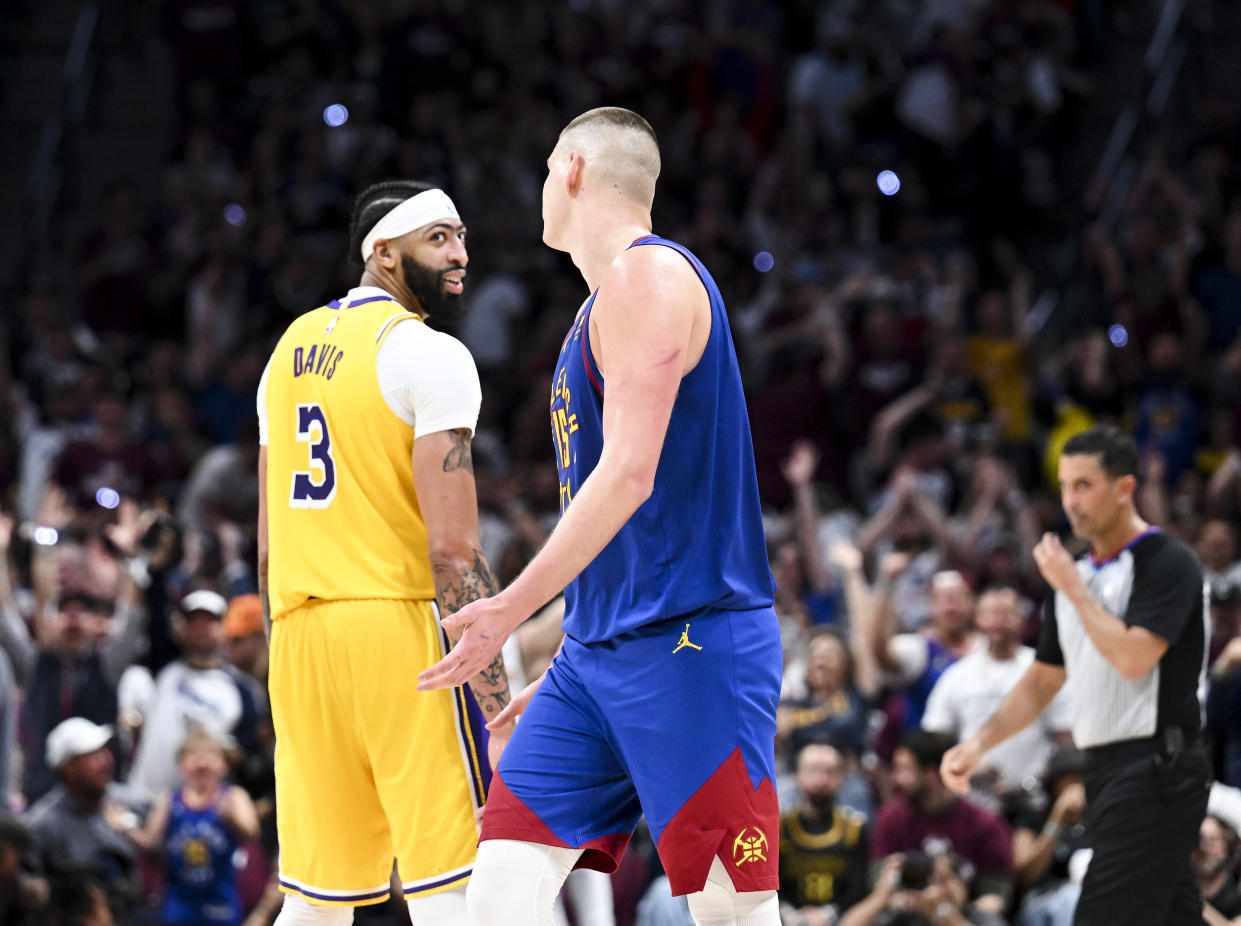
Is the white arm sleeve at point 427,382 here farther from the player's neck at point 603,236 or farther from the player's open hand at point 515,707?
the player's open hand at point 515,707

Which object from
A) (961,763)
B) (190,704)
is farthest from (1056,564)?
(190,704)

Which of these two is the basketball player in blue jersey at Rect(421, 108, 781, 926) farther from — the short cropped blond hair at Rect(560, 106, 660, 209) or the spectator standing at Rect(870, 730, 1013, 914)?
the spectator standing at Rect(870, 730, 1013, 914)

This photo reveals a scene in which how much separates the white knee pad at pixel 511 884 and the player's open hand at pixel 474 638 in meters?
0.56

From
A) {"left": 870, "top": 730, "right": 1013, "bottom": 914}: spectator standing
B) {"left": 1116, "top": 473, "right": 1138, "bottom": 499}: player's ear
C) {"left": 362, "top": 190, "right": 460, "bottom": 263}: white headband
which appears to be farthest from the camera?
{"left": 870, "top": 730, "right": 1013, "bottom": 914}: spectator standing

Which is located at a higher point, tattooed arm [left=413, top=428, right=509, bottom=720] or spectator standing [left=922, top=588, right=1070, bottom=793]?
tattooed arm [left=413, top=428, right=509, bottom=720]

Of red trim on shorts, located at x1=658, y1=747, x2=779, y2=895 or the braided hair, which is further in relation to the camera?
the braided hair

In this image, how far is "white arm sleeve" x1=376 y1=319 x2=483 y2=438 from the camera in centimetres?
495

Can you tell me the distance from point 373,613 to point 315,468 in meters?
0.47

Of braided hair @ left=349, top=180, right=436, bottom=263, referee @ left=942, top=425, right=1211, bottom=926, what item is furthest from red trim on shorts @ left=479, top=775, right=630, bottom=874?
referee @ left=942, top=425, right=1211, bottom=926

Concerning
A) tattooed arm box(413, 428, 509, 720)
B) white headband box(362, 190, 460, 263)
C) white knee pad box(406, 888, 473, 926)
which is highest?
white headband box(362, 190, 460, 263)

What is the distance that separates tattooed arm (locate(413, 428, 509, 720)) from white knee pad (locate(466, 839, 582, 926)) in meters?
0.78

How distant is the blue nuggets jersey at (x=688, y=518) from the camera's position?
416cm

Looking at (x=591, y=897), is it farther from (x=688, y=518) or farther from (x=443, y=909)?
(x=688, y=518)

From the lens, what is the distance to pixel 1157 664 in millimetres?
5875
